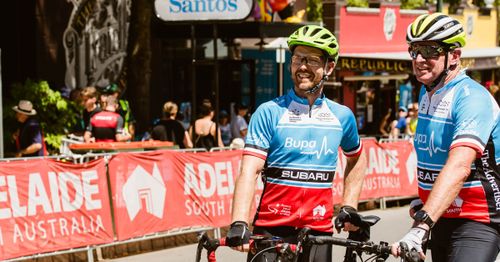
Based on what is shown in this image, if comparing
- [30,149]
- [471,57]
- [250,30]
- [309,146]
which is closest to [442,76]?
[309,146]

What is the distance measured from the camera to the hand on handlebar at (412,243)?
4641mm

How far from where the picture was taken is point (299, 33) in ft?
18.5

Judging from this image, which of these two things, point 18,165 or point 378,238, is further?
point 378,238

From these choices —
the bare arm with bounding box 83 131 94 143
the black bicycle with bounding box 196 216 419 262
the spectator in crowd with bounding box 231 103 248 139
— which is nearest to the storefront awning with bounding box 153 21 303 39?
the spectator in crowd with bounding box 231 103 248 139

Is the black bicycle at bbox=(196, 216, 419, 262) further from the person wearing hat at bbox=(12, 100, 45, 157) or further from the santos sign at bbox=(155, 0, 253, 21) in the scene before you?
the santos sign at bbox=(155, 0, 253, 21)

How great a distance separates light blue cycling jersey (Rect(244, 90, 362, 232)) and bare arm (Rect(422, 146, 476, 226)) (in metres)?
0.79

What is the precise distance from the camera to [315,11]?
92.5 ft

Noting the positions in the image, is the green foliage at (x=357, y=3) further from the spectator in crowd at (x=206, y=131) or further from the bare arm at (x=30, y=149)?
the bare arm at (x=30, y=149)

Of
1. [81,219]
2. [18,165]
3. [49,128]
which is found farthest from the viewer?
[49,128]

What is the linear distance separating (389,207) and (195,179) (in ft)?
17.7

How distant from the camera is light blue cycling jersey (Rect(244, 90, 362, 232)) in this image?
→ 5.53m

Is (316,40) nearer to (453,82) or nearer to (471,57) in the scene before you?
(453,82)

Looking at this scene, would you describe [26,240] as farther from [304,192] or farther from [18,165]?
[304,192]

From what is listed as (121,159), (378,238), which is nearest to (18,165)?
(121,159)
